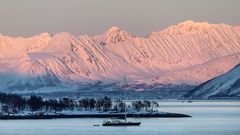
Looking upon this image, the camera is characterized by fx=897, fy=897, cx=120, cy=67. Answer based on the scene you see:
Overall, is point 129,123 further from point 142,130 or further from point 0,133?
point 0,133

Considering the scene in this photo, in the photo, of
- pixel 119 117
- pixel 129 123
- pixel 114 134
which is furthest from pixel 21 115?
pixel 114 134

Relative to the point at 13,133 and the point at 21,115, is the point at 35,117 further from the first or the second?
the point at 13,133

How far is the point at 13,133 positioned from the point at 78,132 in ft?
33.2

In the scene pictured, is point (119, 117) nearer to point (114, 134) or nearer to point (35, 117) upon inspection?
point (35, 117)

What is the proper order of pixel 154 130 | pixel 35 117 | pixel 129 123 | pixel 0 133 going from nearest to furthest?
pixel 0 133
pixel 154 130
pixel 129 123
pixel 35 117

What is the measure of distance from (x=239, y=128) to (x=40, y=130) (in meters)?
32.4

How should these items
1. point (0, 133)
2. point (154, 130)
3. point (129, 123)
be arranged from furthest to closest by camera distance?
point (129, 123)
point (154, 130)
point (0, 133)

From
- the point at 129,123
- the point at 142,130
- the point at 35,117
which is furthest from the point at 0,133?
the point at 35,117

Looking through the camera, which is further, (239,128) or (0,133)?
(239,128)

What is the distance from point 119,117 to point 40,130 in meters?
53.1

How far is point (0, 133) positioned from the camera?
13438 cm

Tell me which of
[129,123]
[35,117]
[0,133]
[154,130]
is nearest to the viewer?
[0,133]

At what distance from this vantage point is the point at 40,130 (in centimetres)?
14650

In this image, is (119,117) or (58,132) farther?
(119,117)
